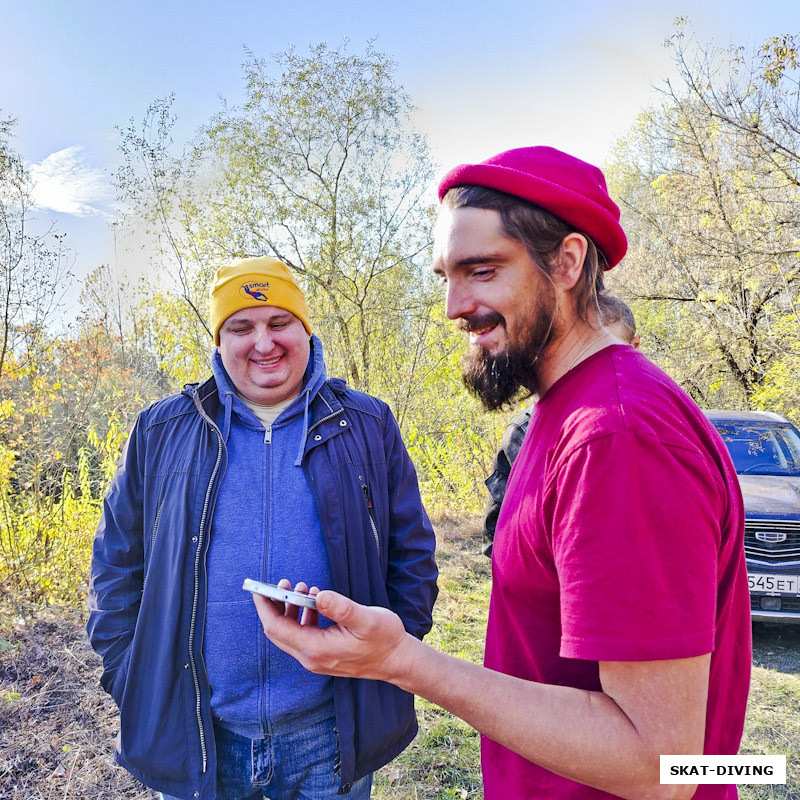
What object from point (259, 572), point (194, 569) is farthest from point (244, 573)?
point (194, 569)

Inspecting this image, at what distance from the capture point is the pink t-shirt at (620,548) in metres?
0.84

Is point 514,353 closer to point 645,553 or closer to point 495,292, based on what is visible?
point 495,292

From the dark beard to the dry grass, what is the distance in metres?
2.85

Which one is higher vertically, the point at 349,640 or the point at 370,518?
the point at 370,518

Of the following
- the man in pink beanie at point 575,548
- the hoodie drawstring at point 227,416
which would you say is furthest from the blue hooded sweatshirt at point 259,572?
the man in pink beanie at point 575,548

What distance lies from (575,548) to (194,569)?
4.73 feet

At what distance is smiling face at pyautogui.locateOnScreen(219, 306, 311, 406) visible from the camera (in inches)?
88.7

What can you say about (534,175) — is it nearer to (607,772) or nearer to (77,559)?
(607,772)

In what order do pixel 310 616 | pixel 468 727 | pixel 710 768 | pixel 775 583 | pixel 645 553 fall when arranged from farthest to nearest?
pixel 775 583
pixel 468 727
pixel 310 616
pixel 710 768
pixel 645 553

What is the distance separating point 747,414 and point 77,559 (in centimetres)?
712

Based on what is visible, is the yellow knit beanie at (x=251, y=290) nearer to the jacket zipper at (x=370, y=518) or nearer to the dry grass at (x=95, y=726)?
the jacket zipper at (x=370, y=518)

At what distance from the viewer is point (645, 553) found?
833mm

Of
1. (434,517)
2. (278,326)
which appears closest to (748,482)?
(434,517)

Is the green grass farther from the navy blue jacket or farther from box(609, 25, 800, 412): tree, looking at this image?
box(609, 25, 800, 412): tree
